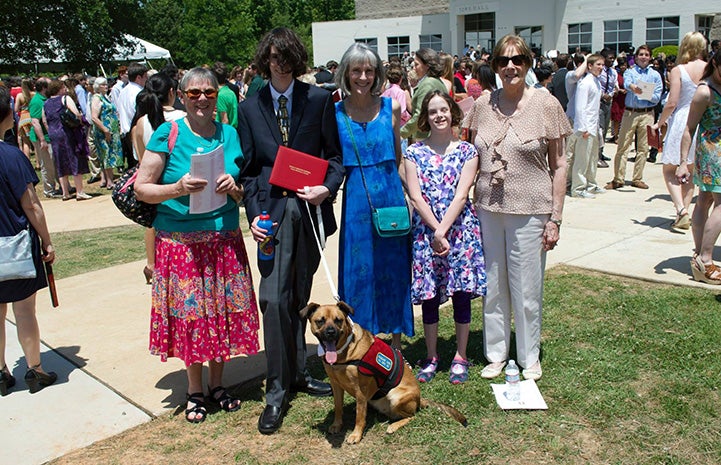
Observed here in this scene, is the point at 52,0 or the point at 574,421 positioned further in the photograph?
the point at 52,0

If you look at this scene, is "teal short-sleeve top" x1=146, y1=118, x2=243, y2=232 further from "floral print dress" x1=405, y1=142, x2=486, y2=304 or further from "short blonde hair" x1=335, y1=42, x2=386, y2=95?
"floral print dress" x1=405, y1=142, x2=486, y2=304

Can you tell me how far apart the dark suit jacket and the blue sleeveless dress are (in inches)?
6.5

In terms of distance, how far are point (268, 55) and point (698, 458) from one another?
3.15 m

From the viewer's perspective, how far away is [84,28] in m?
37.2

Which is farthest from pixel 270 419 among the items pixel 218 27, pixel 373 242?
pixel 218 27

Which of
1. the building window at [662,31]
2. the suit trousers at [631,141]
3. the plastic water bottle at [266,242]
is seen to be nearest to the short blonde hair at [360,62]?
the plastic water bottle at [266,242]

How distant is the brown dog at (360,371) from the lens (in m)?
3.57

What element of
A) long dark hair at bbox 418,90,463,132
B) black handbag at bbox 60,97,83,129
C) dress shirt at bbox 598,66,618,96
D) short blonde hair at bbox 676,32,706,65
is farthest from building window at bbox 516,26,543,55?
long dark hair at bbox 418,90,463,132

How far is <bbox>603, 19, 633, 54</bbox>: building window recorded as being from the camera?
33188 mm

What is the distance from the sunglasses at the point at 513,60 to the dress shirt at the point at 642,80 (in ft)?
24.4

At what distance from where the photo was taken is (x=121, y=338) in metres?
5.46

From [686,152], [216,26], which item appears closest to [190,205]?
[686,152]

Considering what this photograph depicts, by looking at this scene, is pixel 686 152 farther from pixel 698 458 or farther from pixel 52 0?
pixel 52 0

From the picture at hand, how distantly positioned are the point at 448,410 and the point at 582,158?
278 inches
